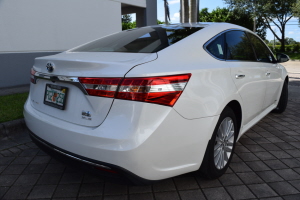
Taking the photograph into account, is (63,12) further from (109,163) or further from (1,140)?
(109,163)

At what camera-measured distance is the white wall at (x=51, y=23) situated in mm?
7316

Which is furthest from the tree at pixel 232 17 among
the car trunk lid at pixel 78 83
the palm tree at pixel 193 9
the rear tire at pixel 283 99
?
the car trunk lid at pixel 78 83

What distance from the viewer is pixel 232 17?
34.9 meters

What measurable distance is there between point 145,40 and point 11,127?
8.46ft

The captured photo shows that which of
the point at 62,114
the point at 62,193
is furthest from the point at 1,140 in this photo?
the point at 62,114

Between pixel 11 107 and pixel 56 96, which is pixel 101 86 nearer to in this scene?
pixel 56 96

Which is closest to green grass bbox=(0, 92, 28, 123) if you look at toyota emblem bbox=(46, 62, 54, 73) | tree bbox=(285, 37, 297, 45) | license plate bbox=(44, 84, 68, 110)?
license plate bbox=(44, 84, 68, 110)

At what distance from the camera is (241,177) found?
2.71m

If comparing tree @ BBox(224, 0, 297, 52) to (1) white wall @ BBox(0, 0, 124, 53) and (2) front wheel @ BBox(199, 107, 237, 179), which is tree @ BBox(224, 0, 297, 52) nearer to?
(1) white wall @ BBox(0, 0, 124, 53)

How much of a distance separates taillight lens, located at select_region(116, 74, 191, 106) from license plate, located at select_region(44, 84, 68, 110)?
1.79 feet

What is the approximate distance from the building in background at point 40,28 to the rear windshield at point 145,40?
5.50 metres

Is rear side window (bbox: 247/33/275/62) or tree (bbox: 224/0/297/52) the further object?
tree (bbox: 224/0/297/52)

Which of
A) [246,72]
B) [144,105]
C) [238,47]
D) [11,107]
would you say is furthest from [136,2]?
[144,105]

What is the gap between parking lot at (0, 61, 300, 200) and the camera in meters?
2.41
